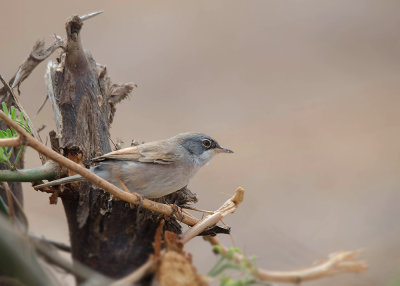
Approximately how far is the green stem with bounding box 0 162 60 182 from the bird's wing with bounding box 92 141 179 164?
2.06ft

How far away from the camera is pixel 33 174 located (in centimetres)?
350

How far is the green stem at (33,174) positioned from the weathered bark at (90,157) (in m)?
0.16

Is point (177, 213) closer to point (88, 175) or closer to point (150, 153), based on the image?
point (88, 175)

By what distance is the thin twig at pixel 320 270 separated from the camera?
2207 millimetres

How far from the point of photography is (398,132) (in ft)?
50.4

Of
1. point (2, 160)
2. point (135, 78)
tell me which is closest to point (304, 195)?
point (135, 78)

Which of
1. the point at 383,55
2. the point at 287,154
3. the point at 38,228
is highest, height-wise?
the point at 383,55

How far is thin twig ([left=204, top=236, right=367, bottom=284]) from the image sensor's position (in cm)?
221

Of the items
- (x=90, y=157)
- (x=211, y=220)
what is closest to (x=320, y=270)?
(x=211, y=220)

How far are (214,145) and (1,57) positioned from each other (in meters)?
12.1

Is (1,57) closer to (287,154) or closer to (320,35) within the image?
(287,154)

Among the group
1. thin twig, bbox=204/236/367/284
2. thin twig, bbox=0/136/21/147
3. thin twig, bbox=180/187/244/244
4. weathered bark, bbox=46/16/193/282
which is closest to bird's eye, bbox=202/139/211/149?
weathered bark, bbox=46/16/193/282

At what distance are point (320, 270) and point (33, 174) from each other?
2.03 meters

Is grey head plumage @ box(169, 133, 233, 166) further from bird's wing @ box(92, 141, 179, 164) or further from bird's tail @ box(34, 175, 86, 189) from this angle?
bird's tail @ box(34, 175, 86, 189)
